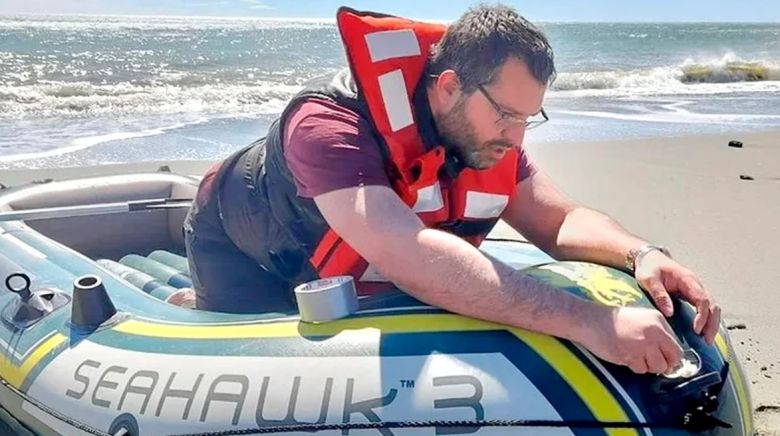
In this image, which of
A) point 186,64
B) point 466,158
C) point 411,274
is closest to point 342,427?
point 411,274

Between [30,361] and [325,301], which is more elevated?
[325,301]

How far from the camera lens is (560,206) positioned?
252cm

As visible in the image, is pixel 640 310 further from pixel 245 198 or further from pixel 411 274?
pixel 245 198

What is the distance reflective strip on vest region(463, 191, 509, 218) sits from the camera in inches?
92.5

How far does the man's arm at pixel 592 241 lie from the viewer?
6.57 ft

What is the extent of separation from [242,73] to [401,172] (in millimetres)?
14590

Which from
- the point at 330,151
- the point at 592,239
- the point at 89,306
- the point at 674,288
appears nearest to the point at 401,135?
the point at 330,151

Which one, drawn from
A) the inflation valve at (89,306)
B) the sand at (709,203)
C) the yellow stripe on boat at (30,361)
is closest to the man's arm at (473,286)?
the inflation valve at (89,306)

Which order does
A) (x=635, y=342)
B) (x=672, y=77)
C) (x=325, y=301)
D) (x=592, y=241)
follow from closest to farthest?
(x=635, y=342) < (x=325, y=301) < (x=592, y=241) < (x=672, y=77)

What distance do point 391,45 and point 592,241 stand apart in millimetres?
717

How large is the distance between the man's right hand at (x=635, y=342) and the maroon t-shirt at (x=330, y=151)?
577 mm

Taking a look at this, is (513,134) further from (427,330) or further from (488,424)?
(488,424)

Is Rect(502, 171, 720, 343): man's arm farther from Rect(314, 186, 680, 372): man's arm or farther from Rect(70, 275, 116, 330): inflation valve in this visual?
Rect(70, 275, 116, 330): inflation valve

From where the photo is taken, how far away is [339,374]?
6.09 feet
